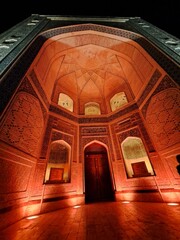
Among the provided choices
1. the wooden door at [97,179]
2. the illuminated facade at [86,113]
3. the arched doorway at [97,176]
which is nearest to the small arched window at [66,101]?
the illuminated facade at [86,113]

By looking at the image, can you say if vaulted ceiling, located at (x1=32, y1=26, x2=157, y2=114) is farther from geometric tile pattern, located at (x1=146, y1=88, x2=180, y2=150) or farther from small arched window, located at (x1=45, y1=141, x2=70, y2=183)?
small arched window, located at (x1=45, y1=141, x2=70, y2=183)

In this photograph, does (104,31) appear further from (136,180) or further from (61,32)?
(136,180)

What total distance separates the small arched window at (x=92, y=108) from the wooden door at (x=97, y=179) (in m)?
2.31

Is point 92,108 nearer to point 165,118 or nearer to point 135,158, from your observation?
point 135,158

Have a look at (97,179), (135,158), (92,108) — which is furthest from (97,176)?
(92,108)

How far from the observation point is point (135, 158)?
5.22m

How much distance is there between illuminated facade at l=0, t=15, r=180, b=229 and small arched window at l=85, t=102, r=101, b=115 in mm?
58

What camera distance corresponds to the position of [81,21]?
19.4 feet

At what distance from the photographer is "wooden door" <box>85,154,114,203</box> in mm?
5426

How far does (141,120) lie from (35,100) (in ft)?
13.7

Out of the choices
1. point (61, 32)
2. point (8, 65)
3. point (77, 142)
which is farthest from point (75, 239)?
point (61, 32)

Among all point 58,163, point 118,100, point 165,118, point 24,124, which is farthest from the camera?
point 118,100

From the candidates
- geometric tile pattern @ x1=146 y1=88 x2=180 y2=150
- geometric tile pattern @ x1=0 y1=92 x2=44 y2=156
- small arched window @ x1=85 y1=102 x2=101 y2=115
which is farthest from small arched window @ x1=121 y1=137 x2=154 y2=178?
geometric tile pattern @ x1=0 y1=92 x2=44 y2=156

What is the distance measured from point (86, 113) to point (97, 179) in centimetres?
339
